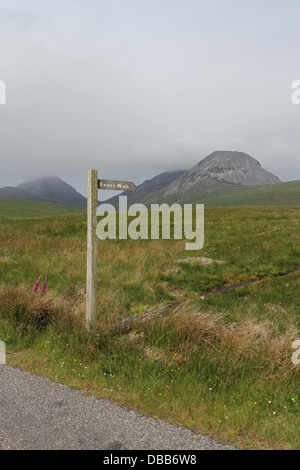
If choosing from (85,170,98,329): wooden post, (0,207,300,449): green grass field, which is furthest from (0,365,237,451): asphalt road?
(85,170,98,329): wooden post

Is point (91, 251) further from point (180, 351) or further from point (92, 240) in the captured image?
point (180, 351)

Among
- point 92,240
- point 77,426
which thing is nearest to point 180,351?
point 77,426

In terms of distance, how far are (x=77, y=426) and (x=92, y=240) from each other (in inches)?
157

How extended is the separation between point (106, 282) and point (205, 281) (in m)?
4.41

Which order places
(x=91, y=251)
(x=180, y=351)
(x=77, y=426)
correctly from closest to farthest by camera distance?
(x=77, y=426) → (x=180, y=351) → (x=91, y=251)

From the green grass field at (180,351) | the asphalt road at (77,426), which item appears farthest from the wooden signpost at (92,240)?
the asphalt road at (77,426)

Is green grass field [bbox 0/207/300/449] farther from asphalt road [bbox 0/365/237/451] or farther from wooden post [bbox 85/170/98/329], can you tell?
wooden post [bbox 85/170/98/329]

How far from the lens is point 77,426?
4.19m

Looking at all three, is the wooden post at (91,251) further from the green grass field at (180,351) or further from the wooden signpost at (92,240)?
the green grass field at (180,351)

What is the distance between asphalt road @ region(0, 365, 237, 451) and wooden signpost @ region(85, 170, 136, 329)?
2.33m

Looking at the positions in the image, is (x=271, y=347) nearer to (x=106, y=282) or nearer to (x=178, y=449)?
(x=178, y=449)

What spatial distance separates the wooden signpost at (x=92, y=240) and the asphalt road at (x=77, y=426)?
233cm

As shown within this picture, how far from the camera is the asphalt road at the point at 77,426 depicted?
3.87 m
